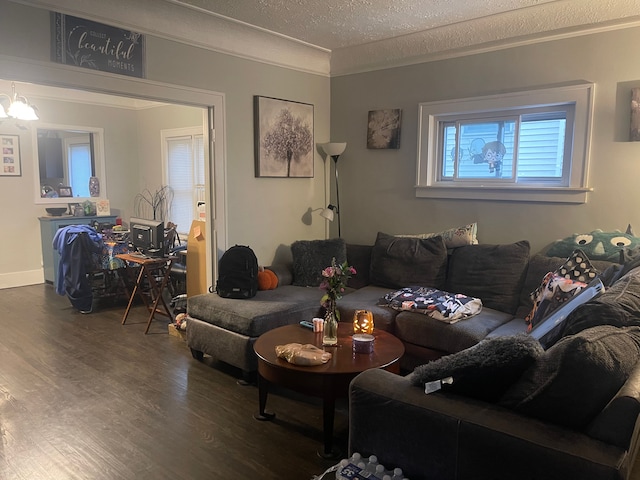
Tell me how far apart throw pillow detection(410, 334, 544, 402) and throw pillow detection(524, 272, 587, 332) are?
1.25m

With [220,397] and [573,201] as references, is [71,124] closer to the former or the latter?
[220,397]

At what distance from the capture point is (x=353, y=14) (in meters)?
3.64

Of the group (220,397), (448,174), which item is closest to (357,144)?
(448,174)

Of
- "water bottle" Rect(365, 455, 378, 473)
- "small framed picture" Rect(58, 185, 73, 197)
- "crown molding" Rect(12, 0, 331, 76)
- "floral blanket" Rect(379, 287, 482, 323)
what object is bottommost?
"water bottle" Rect(365, 455, 378, 473)

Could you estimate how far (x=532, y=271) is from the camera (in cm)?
349

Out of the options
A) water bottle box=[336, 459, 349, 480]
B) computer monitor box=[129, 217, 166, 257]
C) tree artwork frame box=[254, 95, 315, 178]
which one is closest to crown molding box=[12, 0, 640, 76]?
tree artwork frame box=[254, 95, 315, 178]

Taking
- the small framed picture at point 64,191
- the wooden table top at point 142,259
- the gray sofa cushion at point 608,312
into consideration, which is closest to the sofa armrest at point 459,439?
the gray sofa cushion at point 608,312

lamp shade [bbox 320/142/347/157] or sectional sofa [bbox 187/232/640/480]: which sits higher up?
lamp shade [bbox 320/142/347/157]

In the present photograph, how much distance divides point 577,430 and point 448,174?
3.10 m

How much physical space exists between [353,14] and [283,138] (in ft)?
4.19

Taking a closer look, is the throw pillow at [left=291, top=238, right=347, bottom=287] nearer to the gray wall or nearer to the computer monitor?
the gray wall

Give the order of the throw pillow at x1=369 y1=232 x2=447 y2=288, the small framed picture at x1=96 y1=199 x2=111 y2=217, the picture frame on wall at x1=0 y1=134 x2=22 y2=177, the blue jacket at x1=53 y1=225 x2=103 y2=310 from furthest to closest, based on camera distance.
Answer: the small framed picture at x1=96 y1=199 x2=111 y2=217 < the picture frame on wall at x1=0 y1=134 x2=22 y2=177 < the blue jacket at x1=53 y1=225 x2=103 y2=310 < the throw pillow at x1=369 y1=232 x2=447 y2=288

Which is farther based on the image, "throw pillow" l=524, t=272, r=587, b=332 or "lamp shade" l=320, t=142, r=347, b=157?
"lamp shade" l=320, t=142, r=347, b=157

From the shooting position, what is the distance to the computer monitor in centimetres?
465
